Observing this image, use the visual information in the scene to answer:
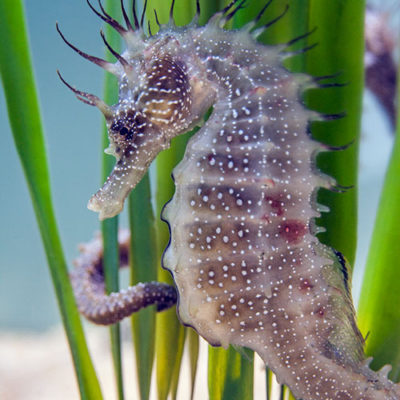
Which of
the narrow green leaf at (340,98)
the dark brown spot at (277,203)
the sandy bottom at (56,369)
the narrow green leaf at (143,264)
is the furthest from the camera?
the sandy bottom at (56,369)

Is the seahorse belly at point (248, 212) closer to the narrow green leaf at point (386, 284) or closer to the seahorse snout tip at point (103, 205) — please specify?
the seahorse snout tip at point (103, 205)

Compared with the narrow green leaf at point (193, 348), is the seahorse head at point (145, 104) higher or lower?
higher

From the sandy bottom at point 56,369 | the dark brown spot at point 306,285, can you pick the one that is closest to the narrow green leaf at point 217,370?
the dark brown spot at point 306,285

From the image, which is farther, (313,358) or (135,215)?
(135,215)

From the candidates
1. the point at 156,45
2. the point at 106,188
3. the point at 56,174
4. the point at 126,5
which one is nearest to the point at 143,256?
the point at 106,188

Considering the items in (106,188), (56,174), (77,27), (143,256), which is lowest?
(56,174)

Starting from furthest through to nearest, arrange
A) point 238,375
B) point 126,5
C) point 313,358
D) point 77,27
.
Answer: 1. point 77,27
2. point 126,5
3. point 238,375
4. point 313,358

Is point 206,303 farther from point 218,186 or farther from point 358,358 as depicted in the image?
point 358,358
